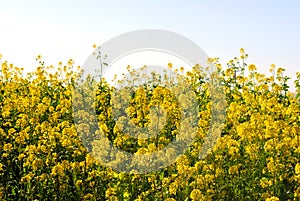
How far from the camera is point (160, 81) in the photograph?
906 centimetres

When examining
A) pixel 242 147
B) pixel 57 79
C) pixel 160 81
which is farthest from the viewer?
pixel 57 79

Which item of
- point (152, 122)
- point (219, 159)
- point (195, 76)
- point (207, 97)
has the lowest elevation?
point (219, 159)

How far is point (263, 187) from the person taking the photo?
13.4 ft

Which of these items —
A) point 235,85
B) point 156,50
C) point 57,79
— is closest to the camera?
point 156,50

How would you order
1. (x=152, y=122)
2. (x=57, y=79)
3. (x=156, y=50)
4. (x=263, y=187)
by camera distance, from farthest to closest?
(x=57, y=79)
(x=156, y=50)
(x=152, y=122)
(x=263, y=187)

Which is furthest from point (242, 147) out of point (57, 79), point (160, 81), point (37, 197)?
point (57, 79)

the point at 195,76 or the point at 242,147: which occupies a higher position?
the point at 195,76

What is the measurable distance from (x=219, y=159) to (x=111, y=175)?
1017 millimetres

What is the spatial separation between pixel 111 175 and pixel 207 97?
334cm

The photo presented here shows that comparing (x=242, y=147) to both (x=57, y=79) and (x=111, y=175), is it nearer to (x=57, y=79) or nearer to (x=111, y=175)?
(x=111, y=175)

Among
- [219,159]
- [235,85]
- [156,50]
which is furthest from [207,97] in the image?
[219,159]

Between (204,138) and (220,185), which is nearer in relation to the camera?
(220,185)

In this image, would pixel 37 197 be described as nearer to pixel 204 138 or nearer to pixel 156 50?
pixel 204 138

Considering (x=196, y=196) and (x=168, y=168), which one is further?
(x=168, y=168)
